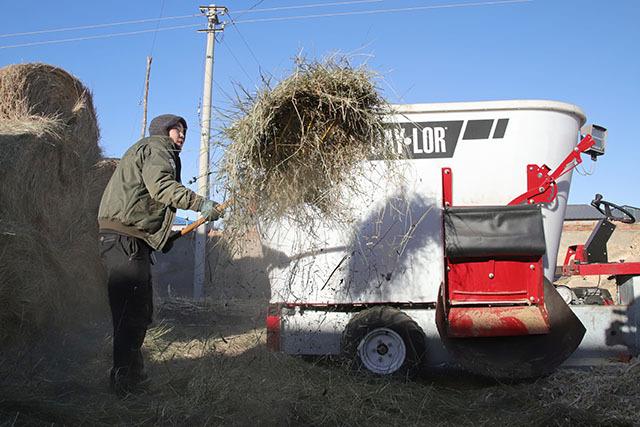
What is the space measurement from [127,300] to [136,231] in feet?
1.38

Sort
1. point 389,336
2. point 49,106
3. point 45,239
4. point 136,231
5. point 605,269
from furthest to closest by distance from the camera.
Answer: point 49,106, point 45,239, point 605,269, point 389,336, point 136,231

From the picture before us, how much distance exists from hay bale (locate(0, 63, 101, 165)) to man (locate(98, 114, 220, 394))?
7.60ft

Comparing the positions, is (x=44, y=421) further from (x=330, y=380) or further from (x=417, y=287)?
(x=417, y=287)

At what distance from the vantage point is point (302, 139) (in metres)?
4.09

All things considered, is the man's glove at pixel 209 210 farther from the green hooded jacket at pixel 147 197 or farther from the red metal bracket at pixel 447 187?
the red metal bracket at pixel 447 187

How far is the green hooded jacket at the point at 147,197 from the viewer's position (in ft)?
12.6

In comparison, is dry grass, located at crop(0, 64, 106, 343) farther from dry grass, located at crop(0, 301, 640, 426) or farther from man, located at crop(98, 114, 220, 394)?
man, located at crop(98, 114, 220, 394)

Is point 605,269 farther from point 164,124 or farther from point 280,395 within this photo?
point 164,124

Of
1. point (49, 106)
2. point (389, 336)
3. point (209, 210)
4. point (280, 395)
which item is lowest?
point (280, 395)

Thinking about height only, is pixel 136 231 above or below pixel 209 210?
below

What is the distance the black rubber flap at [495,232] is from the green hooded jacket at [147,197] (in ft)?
5.81

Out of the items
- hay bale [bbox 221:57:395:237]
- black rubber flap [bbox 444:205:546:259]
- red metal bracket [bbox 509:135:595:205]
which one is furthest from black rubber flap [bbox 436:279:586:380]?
hay bale [bbox 221:57:395:237]

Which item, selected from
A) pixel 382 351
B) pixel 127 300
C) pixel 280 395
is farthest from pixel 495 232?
pixel 127 300

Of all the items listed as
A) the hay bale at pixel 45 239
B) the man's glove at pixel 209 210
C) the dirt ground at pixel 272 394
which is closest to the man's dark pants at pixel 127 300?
the dirt ground at pixel 272 394
